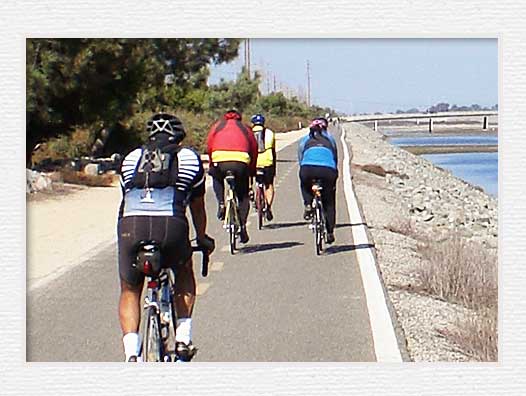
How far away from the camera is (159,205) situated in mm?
7320

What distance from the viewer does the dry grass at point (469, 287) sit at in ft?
31.3

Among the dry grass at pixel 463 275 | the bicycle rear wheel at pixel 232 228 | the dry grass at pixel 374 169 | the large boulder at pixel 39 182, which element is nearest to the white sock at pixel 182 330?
the dry grass at pixel 463 275

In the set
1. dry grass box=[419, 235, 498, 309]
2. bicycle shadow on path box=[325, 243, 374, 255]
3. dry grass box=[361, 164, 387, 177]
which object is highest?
dry grass box=[361, 164, 387, 177]

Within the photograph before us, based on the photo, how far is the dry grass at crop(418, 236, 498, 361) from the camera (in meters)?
9.53

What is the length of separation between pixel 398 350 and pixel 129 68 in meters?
4.52

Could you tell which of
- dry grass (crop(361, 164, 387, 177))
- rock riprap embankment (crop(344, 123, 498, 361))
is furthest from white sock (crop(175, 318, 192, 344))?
dry grass (crop(361, 164, 387, 177))

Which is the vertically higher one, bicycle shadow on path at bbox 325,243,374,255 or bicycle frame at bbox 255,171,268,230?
bicycle frame at bbox 255,171,268,230

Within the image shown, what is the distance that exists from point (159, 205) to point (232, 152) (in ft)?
15.7

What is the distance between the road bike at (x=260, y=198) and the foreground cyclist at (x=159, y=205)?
6953 mm

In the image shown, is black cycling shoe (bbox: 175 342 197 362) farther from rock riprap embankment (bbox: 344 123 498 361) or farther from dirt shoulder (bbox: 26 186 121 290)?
dirt shoulder (bbox: 26 186 121 290)

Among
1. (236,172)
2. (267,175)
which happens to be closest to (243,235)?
(236,172)

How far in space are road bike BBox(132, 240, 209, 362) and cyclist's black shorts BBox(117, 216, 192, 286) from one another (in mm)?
43
